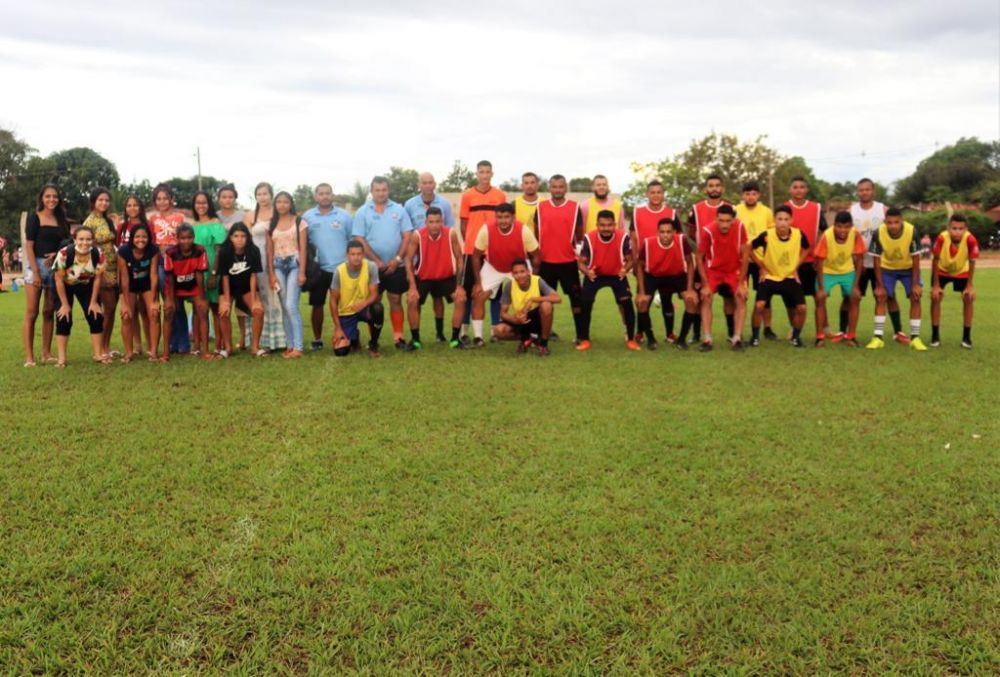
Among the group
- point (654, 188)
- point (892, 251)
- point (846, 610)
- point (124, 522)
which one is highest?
point (654, 188)

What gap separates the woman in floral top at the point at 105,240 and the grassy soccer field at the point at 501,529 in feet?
5.75

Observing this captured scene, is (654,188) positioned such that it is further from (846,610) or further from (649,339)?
(846,610)

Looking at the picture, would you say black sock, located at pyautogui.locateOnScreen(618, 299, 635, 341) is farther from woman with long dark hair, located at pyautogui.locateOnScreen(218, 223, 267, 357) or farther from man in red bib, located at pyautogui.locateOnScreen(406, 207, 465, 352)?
woman with long dark hair, located at pyautogui.locateOnScreen(218, 223, 267, 357)

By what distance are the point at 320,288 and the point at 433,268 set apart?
1.34m

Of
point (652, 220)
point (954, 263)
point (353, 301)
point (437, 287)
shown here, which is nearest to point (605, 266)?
point (652, 220)

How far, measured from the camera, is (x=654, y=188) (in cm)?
927

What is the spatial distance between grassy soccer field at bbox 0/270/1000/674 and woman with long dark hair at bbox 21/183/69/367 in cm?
173

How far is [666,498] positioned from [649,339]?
5.09 meters

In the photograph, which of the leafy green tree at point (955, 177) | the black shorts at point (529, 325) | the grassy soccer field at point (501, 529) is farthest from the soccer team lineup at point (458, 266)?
the leafy green tree at point (955, 177)

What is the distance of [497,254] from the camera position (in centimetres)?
888

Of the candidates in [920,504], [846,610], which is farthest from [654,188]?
[846,610]

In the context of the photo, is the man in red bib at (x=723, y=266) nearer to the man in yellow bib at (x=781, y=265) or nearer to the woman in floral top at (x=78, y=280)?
the man in yellow bib at (x=781, y=265)

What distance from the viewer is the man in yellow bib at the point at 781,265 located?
29.3ft

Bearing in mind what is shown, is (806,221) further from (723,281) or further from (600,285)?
(600,285)
